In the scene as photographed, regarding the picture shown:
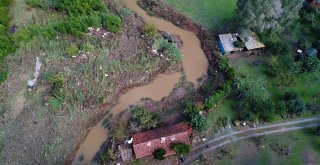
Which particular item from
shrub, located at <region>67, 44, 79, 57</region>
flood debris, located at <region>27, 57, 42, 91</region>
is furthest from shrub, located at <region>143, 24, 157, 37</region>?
flood debris, located at <region>27, 57, 42, 91</region>

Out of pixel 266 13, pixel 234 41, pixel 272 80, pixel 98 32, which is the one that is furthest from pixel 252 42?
pixel 98 32

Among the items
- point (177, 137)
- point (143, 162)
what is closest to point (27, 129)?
point (143, 162)

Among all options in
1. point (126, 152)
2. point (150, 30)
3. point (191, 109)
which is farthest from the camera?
point (150, 30)

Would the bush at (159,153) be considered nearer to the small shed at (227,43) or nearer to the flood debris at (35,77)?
the small shed at (227,43)

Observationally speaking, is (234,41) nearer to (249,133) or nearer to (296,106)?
(296,106)

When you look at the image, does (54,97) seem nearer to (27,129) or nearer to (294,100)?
(27,129)

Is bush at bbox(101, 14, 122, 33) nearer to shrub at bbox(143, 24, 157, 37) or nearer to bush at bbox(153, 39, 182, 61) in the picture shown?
shrub at bbox(143, 24, 157, 37)
